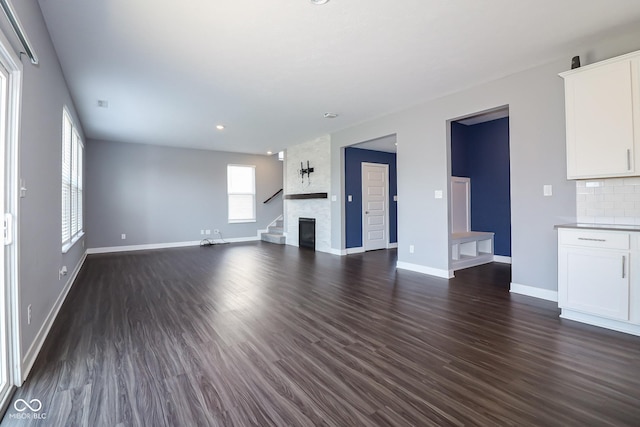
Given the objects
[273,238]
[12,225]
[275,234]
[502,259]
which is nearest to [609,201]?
[502,259]

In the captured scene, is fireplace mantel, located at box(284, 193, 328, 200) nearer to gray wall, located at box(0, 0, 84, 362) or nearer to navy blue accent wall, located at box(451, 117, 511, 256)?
navy blue accent wall, located at box(451, 117, 511, 256)

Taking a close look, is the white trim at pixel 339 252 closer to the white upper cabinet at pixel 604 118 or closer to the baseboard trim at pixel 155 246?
the baseboard trim at pixel 155 246

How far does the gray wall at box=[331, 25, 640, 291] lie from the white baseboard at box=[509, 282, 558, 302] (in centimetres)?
5

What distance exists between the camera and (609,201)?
295 cm

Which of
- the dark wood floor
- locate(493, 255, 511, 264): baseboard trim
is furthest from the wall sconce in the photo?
locate(493, 255, 511, 264): baseboard trim

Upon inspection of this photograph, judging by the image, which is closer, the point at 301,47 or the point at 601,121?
the point at 601,121

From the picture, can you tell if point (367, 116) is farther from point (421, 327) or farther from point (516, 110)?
point (421, 327)

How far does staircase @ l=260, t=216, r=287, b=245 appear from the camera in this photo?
8.49 meters

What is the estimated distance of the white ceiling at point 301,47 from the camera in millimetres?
2428

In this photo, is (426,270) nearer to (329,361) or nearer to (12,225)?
(329,361)

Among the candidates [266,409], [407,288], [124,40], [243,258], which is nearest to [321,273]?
[407,288]

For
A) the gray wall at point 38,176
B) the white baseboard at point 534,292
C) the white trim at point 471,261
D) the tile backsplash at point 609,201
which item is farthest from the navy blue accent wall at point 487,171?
the gray wall at point 38,176

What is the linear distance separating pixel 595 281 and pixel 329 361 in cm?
244

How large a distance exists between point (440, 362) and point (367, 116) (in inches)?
168
